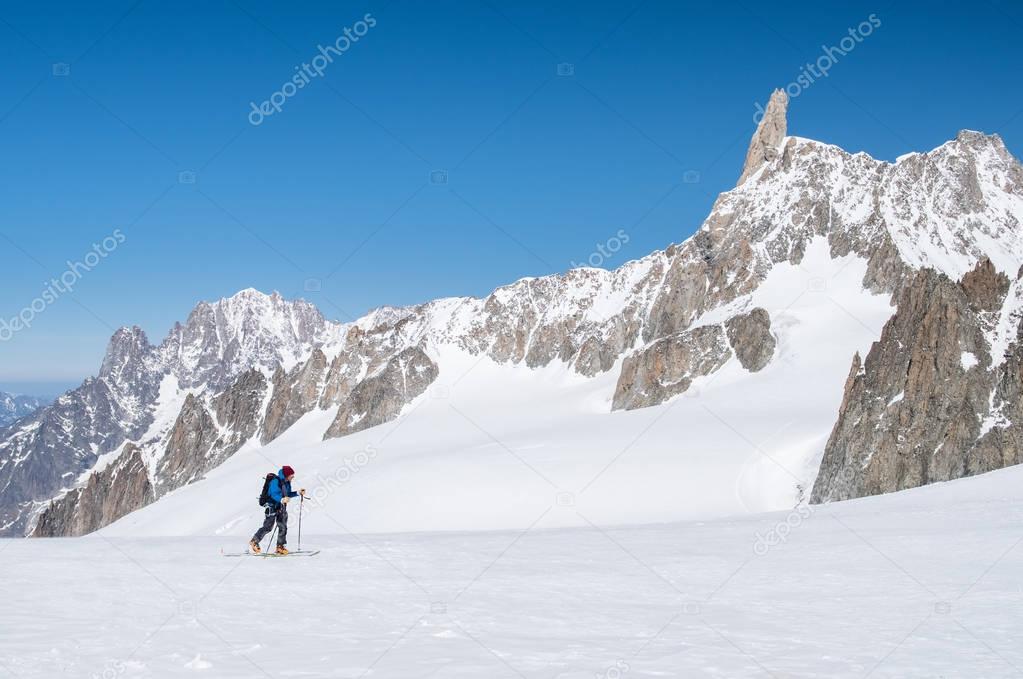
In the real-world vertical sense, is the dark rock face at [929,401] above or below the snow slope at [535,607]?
above

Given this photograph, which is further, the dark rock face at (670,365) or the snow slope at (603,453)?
the dark rock face at (670,365)

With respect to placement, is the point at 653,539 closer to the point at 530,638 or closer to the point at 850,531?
the point at 850,531

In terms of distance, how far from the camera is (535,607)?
1266 centimetres

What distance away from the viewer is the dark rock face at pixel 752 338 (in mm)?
91000

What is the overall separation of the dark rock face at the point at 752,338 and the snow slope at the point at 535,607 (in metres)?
71.5

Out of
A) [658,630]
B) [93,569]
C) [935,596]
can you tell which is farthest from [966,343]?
[93,569]

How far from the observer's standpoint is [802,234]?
364 ft

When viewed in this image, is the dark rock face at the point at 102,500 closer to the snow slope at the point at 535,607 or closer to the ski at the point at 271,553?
the ski at the point at 271,553

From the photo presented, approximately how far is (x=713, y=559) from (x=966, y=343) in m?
30.9

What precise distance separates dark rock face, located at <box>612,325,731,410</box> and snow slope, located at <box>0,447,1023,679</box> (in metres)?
72.0

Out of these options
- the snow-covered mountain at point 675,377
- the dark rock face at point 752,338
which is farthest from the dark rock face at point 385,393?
the dark rock face at point 752,338

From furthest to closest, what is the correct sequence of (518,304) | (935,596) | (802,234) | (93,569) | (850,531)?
(518,304), (802,234), (850,531), (93,569), (935,596)

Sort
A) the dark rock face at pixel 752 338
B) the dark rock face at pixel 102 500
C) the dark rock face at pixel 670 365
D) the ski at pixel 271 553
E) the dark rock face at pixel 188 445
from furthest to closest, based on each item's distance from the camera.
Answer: the dark rock face at pixel 188 445 < the dark rock face at pixel 102 500 < the dark rock face at pixel 670 365 < the dark rock face at pixel 752 338 < the ski at pixel 271 553

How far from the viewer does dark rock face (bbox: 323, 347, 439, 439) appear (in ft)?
437
